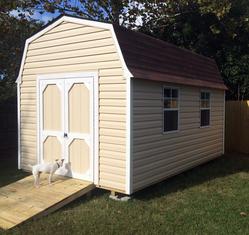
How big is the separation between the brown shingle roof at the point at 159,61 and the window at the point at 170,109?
12.2 inches

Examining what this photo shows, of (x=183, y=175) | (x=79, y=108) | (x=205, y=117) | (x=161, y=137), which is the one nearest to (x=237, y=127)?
(x=205, y=117)

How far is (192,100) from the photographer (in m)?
8.69

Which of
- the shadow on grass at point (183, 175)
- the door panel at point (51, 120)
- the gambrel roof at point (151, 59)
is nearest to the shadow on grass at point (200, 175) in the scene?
the shadow on grass at point (183, 175)

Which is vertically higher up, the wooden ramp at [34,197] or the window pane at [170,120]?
the window pane at [170,120]

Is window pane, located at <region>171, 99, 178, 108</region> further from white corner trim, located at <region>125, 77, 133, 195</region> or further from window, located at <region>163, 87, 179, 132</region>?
white corner trim, located at <region>125, 77, 133, 195</region>

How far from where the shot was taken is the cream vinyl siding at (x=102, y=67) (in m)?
6.18

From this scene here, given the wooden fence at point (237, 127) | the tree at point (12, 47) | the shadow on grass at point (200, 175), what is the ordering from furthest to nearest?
1. the tree at point (12, 47)
2. the wooden fence at point (237, 127)
3. the shadow on grass at point (200, 175)

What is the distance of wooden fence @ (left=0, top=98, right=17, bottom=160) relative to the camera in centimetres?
1036

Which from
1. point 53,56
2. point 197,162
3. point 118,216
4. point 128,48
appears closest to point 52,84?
point 53,56

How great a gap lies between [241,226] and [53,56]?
5.22 meters

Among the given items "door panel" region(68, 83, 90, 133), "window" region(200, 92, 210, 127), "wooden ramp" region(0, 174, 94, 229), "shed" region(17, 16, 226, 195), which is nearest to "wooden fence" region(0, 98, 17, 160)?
"shed" region(17, 16, 226, 195)

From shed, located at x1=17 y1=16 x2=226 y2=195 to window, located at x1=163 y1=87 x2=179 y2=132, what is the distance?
0.08ft

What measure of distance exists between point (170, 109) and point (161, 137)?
0.81 m

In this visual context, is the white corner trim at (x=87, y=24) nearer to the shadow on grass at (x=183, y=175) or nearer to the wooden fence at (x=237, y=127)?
the shadow on grass at (x=183, y=175)
